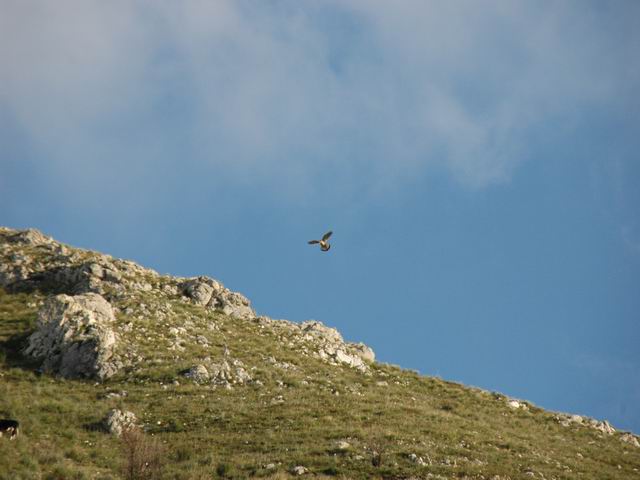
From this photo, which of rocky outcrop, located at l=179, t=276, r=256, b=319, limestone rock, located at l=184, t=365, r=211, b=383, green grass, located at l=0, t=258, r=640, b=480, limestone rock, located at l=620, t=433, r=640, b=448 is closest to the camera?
green grass, located at l=0, t=258, r=640, b=480

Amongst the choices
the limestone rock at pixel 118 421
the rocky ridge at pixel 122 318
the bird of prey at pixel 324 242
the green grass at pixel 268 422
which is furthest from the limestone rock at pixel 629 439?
the limestone rock at pixel 118 421

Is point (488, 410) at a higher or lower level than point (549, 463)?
higher

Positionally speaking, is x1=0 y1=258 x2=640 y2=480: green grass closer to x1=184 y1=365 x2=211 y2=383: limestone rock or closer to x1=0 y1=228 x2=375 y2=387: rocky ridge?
x1=0 y1=228 x2=375 y2=387: rocky ridge

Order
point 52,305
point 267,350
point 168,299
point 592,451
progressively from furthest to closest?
point 168,299
point 267,350
point 52,305
point 592,451

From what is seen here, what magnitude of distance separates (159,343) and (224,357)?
4.75 metres

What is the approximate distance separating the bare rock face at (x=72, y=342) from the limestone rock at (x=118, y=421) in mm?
7932

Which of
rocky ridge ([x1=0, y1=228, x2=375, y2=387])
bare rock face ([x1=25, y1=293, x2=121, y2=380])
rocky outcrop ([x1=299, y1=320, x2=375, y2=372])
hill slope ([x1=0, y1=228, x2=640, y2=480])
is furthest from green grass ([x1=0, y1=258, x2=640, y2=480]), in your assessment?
rocky outcrop ([x1=299, y1=320, x2=375, y2=372])

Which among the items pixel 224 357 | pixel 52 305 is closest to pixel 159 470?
pixel 224 357

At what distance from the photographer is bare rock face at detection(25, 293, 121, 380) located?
39.6m

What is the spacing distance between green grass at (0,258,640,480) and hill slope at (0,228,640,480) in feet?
0.41

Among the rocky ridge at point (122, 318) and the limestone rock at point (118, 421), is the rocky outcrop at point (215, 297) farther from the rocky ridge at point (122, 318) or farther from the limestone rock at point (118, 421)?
the limestone rock at point (118, 421)

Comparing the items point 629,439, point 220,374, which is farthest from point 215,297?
point 629,439

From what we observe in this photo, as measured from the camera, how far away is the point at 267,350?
48938mm

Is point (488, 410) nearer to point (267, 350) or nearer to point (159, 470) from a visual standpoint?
point (267, 350)
